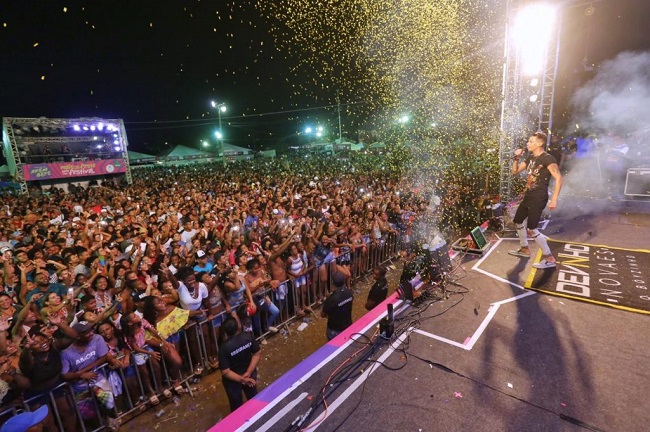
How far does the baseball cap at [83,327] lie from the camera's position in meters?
Answer: 3.94

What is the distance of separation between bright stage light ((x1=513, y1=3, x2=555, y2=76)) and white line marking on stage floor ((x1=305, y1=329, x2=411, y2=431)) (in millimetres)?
8059

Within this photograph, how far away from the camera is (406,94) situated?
47.6ft

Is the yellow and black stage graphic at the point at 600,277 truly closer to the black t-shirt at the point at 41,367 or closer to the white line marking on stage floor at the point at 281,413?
the white line marking on stage floor at the point at 281,413

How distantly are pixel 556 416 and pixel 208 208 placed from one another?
1078 cm

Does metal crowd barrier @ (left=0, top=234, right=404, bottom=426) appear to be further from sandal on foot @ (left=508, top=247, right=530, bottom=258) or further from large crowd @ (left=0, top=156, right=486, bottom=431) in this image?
sandal on foot @ (left=508, top=247, right=530, bottom=258)

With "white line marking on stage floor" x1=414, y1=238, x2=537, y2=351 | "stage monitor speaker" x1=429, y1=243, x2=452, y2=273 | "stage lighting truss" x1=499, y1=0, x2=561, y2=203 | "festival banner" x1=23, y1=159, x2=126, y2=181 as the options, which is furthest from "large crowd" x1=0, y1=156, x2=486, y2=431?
"festival banner" x1=23, y1=159, x2=126, y2=181

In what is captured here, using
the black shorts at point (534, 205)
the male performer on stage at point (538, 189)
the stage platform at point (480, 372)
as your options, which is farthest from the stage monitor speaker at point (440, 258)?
the black shorts at point (534, 205)

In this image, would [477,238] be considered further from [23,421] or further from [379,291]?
[23,421]

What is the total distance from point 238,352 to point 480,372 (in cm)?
276

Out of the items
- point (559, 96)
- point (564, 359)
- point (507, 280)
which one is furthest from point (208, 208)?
point (559, 96)

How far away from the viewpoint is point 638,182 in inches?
409

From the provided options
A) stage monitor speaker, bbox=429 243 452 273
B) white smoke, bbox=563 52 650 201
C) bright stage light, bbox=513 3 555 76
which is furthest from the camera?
white smoke, bbox=563 52 650 201

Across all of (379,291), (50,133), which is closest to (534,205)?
(379,291)

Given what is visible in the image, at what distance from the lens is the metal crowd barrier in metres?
3.70
